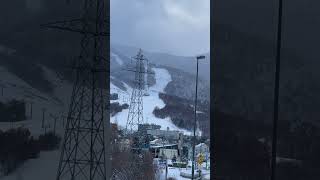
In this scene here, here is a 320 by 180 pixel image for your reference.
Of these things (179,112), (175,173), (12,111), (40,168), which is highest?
(12,111)

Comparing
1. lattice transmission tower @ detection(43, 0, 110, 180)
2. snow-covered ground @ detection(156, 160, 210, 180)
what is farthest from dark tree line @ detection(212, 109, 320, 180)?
snow-covered ground @ detection(156, 160, 210, 180)

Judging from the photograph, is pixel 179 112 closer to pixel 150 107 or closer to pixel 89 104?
pixel 150 107

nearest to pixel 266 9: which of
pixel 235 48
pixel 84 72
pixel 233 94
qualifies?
pixel 235 48

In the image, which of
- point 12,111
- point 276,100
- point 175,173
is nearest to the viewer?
point 12,111

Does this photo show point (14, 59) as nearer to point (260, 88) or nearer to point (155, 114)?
point (260, 88)

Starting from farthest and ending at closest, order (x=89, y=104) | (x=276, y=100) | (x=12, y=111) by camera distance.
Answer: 1. (x=89, y=104)
2. (x=276, y=100)
3. (x=12, y=111)

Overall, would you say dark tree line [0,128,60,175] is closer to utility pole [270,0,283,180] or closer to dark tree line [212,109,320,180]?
dark tree line [212,109,320,180]

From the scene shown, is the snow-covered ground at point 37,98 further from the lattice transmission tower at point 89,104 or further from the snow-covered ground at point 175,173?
the snow-covered ground at point 175,173

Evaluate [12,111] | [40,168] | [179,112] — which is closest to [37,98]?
[12,111]

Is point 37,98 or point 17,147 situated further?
point 37,98
